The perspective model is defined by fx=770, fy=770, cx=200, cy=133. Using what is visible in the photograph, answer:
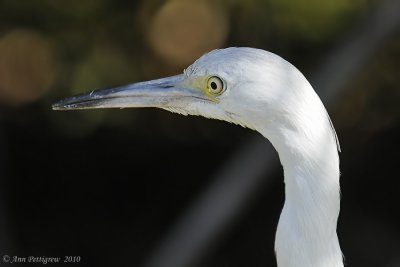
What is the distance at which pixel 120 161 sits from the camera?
4832mm

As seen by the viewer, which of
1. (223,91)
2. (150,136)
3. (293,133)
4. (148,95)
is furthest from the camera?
(150,136)

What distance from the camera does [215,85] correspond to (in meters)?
2.18

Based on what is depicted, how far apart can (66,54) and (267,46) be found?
1.16m

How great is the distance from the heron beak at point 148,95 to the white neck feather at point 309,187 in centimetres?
33

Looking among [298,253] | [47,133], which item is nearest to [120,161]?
[47,133]

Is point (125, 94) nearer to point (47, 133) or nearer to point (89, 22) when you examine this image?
point (89, 22)

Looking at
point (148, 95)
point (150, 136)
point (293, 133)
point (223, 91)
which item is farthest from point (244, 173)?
point (293, 133)

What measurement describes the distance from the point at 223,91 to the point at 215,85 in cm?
4

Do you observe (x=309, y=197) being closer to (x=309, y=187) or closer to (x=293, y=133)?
(x=309, y=187)

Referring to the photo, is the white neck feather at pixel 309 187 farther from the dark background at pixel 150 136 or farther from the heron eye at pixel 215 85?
the dark background at pixel 150 136

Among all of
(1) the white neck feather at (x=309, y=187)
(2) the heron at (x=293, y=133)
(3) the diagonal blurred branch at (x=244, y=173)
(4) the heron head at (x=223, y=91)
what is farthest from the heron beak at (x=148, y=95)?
(3) the diagonal blurred branch at (x=244, y=173)

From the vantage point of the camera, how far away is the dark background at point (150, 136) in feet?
14.3

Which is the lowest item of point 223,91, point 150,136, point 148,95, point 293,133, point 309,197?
point 309,197

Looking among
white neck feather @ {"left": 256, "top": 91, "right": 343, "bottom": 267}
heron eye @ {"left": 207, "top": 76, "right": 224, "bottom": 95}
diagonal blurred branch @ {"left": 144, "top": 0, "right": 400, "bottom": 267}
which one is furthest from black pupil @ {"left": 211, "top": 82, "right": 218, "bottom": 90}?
diagonal blurred branch @ {"left": 144, "top": 0, "right": 400, "bottom": 267}
